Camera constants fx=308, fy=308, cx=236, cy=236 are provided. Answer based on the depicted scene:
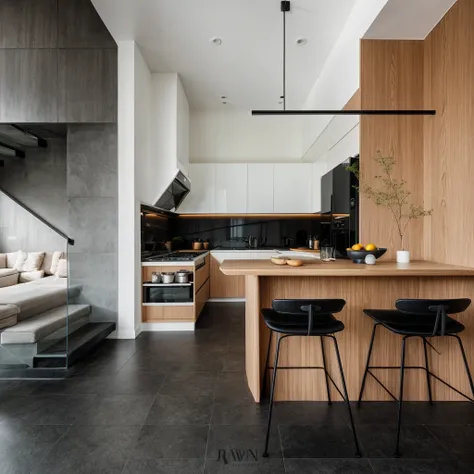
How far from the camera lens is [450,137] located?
2430 millimetres

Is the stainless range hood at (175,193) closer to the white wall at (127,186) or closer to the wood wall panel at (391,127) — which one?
the white wall at (127,186)

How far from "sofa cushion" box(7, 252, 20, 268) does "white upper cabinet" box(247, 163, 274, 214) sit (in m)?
3.30

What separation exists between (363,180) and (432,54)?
47.5 inches

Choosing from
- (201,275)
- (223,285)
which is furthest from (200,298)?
(223,285)

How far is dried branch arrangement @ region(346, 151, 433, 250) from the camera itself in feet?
9.09

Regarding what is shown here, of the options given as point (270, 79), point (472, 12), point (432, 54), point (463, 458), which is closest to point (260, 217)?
point (270, 79)

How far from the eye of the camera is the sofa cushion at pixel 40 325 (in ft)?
8.41

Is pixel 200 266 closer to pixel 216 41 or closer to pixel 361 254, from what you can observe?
pixel 361 254

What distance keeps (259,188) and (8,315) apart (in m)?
3.84

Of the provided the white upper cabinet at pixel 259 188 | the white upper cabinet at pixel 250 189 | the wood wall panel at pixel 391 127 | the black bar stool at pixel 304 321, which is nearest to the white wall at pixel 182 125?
the white upper cabinet at pixel 250 189

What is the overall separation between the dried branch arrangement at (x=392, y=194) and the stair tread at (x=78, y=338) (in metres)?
2.89

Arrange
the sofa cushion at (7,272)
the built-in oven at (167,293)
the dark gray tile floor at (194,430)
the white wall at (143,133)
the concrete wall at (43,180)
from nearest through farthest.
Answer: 1. the dark gray tile floor at (194,430)
2. the sofa cushion at (7,272)
3. the white wall at (143,133)
4. the built-in oven at (167,293)
5. the concrete wall at (43,180)

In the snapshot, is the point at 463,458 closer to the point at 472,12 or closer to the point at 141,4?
the point at 472,12

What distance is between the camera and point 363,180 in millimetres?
2785
